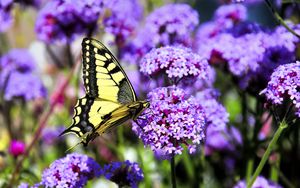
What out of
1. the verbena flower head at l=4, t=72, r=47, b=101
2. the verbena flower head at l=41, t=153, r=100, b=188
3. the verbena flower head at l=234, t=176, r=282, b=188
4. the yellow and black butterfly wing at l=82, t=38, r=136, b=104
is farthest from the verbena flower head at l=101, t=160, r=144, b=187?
the verbena flower head at l=4, t=72, r=47, b=101

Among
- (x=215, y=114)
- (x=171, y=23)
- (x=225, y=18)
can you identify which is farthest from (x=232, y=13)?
(x=215, y=114)

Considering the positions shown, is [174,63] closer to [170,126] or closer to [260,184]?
[170,126]

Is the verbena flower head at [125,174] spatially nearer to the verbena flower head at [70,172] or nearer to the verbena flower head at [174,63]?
the verbena flower head at [70,172]

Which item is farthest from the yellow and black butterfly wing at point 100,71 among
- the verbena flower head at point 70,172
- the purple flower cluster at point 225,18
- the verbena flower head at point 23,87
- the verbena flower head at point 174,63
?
the verbena flower head at point 23,87

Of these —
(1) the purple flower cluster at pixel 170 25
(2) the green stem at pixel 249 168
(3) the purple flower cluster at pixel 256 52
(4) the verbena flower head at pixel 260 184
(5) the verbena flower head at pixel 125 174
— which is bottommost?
(4) the verbena flower head at pixel 260 184

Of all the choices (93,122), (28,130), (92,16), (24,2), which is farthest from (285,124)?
(28,130)

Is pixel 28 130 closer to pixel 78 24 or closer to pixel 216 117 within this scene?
pixel 78 24
